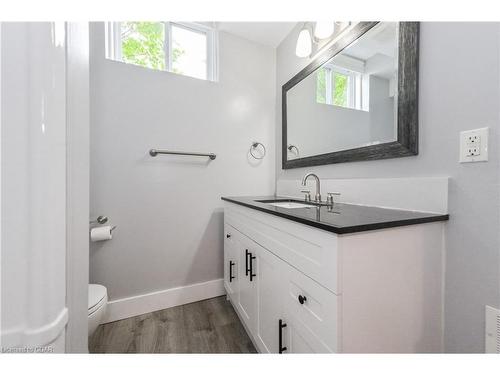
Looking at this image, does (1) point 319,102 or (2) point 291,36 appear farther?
(2) point 291,36

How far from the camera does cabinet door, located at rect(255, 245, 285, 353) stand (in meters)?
0.92

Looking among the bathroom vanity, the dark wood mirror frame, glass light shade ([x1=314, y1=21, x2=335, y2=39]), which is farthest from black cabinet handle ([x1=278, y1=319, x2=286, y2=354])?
glass light shade ([x1=314, y1=21, x2=335, y2=39])

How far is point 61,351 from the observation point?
1.70 ft

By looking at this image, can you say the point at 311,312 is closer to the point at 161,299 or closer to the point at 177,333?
the point at 177,333

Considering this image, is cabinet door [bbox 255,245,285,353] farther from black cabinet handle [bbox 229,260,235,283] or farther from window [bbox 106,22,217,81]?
window [bbox 106,22,217,81]

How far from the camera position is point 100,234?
1329 millimetres

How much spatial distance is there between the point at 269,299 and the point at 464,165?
0.94 metres

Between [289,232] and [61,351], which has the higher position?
[289,232]

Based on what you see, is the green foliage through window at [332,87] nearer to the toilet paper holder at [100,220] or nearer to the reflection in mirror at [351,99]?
the reflection in mirror at [351,99]

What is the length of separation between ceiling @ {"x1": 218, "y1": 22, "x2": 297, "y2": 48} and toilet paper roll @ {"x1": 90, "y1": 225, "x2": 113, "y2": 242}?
5.88 ft

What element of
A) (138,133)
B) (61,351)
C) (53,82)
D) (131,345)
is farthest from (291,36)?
(131,345)

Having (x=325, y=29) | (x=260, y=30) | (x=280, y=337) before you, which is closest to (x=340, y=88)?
(x=325, y=29)

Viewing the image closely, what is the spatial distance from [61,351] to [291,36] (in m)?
2.30

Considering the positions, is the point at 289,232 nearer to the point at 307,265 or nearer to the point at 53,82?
the point at 307,265
